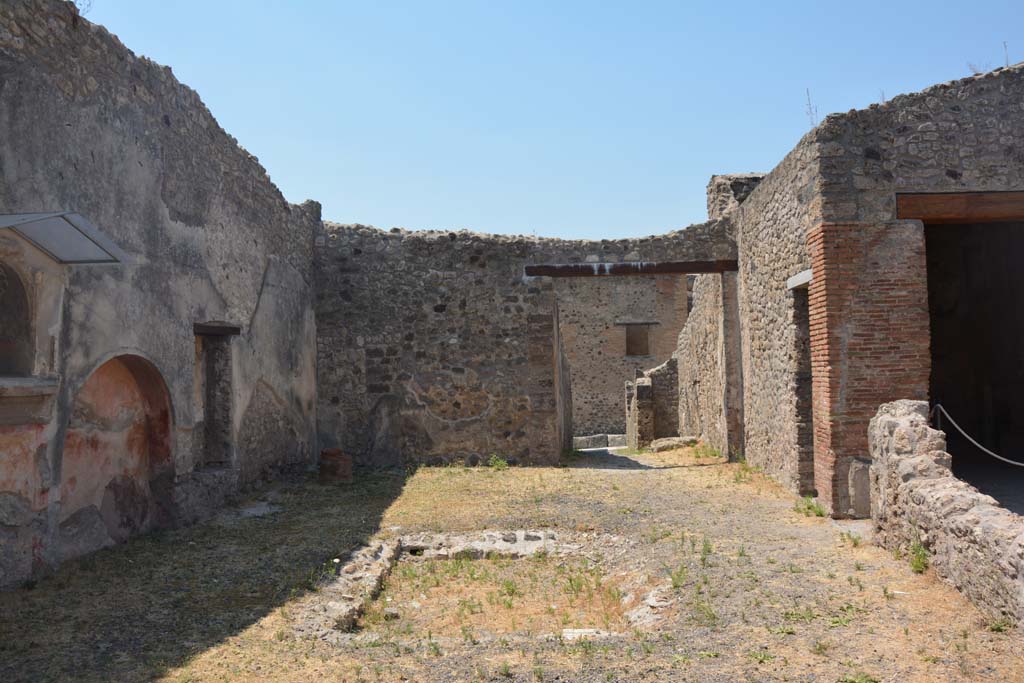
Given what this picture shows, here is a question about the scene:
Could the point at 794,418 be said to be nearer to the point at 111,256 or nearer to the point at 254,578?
the point at 254,578

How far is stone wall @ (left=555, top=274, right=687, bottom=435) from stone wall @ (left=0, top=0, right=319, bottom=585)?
584 inches

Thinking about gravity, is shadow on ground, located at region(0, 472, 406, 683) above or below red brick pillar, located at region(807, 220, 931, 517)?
below

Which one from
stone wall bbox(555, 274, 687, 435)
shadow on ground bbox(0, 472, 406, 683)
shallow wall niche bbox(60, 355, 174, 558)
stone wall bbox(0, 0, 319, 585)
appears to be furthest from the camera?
stone wall bbox(555, 274, 687, 435)

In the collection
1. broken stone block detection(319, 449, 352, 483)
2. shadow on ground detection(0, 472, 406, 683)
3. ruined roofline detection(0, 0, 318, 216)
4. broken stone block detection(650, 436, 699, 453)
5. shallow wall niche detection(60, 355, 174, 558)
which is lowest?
broken stone block detection(650, 436, 699, 453)

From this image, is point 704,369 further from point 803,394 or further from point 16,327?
point 16,327

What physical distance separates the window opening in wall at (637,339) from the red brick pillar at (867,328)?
660 inches

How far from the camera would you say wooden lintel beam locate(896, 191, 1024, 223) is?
7.78 metres

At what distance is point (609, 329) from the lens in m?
24.5

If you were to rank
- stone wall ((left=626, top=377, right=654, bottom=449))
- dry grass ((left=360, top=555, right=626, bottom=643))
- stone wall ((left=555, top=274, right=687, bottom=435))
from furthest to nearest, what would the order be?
1. stone wall ((left=555, top=274, right=687, bottom=435))
2. stone wall ((left=626, top=377, right=654, bottom=449))
3. dry grass ((left=360, top=555, right=626, bottom=643))

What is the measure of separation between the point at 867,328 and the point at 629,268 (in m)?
4.77

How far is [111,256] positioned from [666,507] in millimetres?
5988

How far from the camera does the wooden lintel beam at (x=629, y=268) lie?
11805mm

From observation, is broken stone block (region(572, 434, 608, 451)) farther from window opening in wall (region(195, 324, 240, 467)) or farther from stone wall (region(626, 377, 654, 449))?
window opening in wall (region(195, 324, 240, 467))

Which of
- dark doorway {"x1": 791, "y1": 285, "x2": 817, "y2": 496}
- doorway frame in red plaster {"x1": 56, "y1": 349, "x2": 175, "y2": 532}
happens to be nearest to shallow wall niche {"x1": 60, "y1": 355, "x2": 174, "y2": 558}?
doorway frame in red plaster {"x1": 56, "y1": 349, "x2": 175, "y2": 532}
